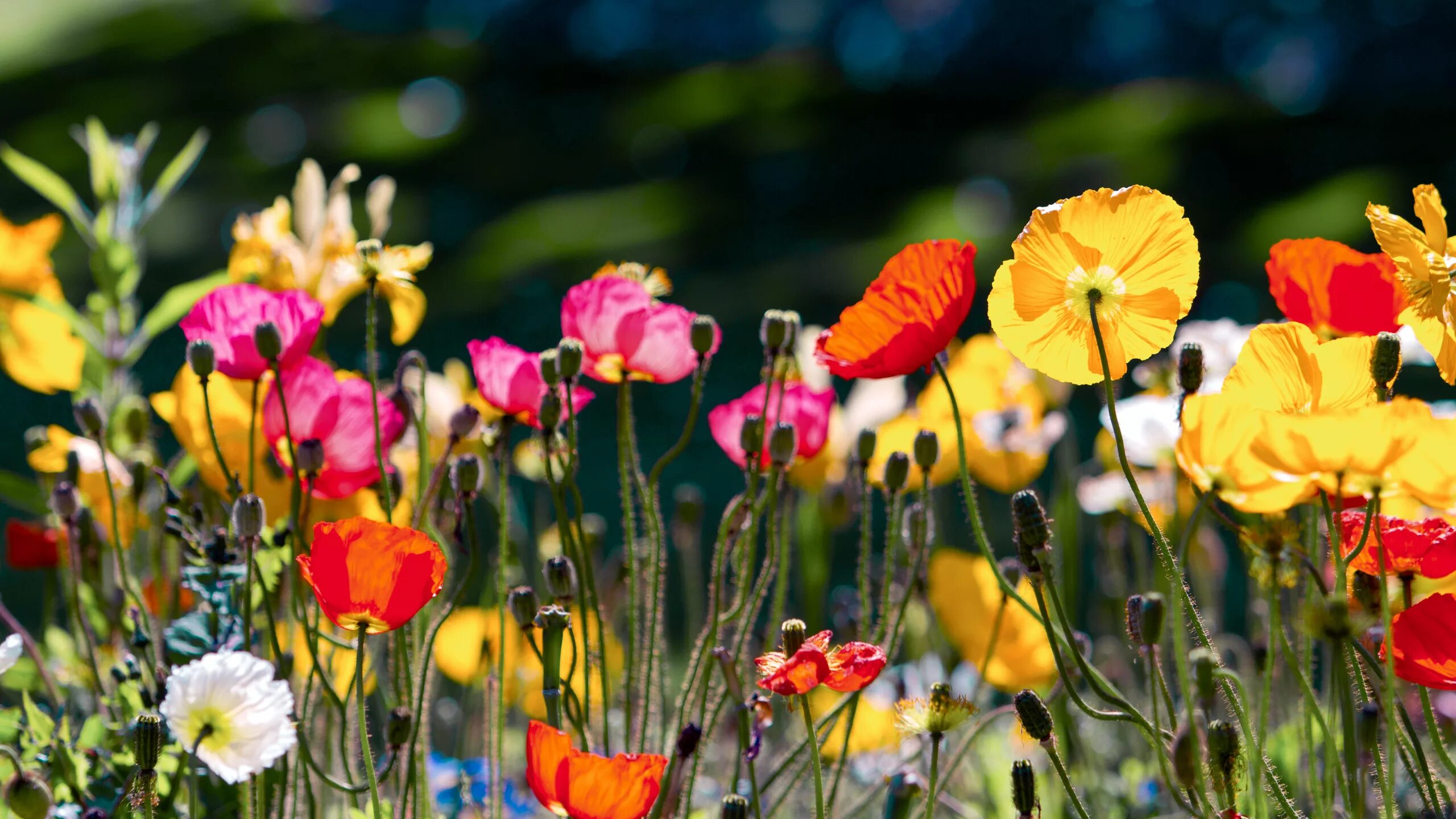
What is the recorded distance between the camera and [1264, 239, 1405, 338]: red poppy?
82 centimetres

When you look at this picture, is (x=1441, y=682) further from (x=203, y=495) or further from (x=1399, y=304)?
(x=203, y=495)

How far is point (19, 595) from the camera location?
9.12ft

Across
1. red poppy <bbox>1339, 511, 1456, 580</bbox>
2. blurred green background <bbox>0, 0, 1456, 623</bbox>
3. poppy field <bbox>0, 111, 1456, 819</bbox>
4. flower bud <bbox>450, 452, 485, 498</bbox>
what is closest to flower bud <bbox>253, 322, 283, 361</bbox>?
poppy field <bbox>0, 111, 1456, 819</bbox>

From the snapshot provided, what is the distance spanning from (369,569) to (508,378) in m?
0.26

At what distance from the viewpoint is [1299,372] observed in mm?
682

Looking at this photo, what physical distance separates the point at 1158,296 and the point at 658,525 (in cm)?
40

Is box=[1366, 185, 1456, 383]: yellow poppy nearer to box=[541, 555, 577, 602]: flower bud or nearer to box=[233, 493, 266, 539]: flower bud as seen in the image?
box=[541, 555, 577, 602]: flower bud

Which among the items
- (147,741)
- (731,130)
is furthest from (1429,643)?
(731,130)

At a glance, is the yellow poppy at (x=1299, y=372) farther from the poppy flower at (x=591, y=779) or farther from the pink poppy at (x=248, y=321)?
the pink poppy at (x=248, y=321)

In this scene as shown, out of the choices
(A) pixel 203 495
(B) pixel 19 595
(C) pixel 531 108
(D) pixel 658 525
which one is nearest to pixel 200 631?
(A) pixel 203 495

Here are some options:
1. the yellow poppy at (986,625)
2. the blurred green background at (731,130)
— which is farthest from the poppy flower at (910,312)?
the blurred green background at (731,130)

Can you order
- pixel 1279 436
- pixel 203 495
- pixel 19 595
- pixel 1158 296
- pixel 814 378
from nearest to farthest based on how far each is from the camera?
pixel 1279 436 → pixel 1158 296 → pixel 203 495 → pixel 814 378 → pixel 19 595

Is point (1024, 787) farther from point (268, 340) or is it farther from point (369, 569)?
point (268, 340)

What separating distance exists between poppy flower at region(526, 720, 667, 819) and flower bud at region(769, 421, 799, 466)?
0.85 ft
